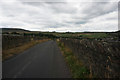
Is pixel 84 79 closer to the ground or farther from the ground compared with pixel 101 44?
closer to the ground

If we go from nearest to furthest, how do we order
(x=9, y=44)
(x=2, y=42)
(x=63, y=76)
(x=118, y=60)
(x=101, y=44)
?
(x=118, y=60), (x=101, y=44), (x=63, y=76), (x=2, y=42), (x=9, y=44)

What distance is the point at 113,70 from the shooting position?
3.39m

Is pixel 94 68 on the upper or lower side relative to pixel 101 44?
lower

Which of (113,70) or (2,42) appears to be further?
(2,42)

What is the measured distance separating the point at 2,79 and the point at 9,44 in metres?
14.7

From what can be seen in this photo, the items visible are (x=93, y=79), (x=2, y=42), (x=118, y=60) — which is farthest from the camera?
(x=2, y=42)

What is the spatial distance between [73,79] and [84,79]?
557 mm

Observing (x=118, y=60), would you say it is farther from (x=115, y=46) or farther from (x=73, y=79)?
(x=73, y=79)

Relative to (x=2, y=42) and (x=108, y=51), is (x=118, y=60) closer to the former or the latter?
(x=108, y=51)

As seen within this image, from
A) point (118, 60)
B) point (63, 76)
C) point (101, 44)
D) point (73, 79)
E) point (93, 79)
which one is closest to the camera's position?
point (118, 60)

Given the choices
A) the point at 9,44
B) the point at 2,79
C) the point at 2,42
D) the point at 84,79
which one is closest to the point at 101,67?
the point at 84,79

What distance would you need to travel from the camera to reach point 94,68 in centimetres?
494

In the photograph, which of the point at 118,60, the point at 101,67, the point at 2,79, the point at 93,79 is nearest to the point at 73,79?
the point at 93,79

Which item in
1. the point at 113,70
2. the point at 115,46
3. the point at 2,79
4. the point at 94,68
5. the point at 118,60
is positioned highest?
the point at 115,46
